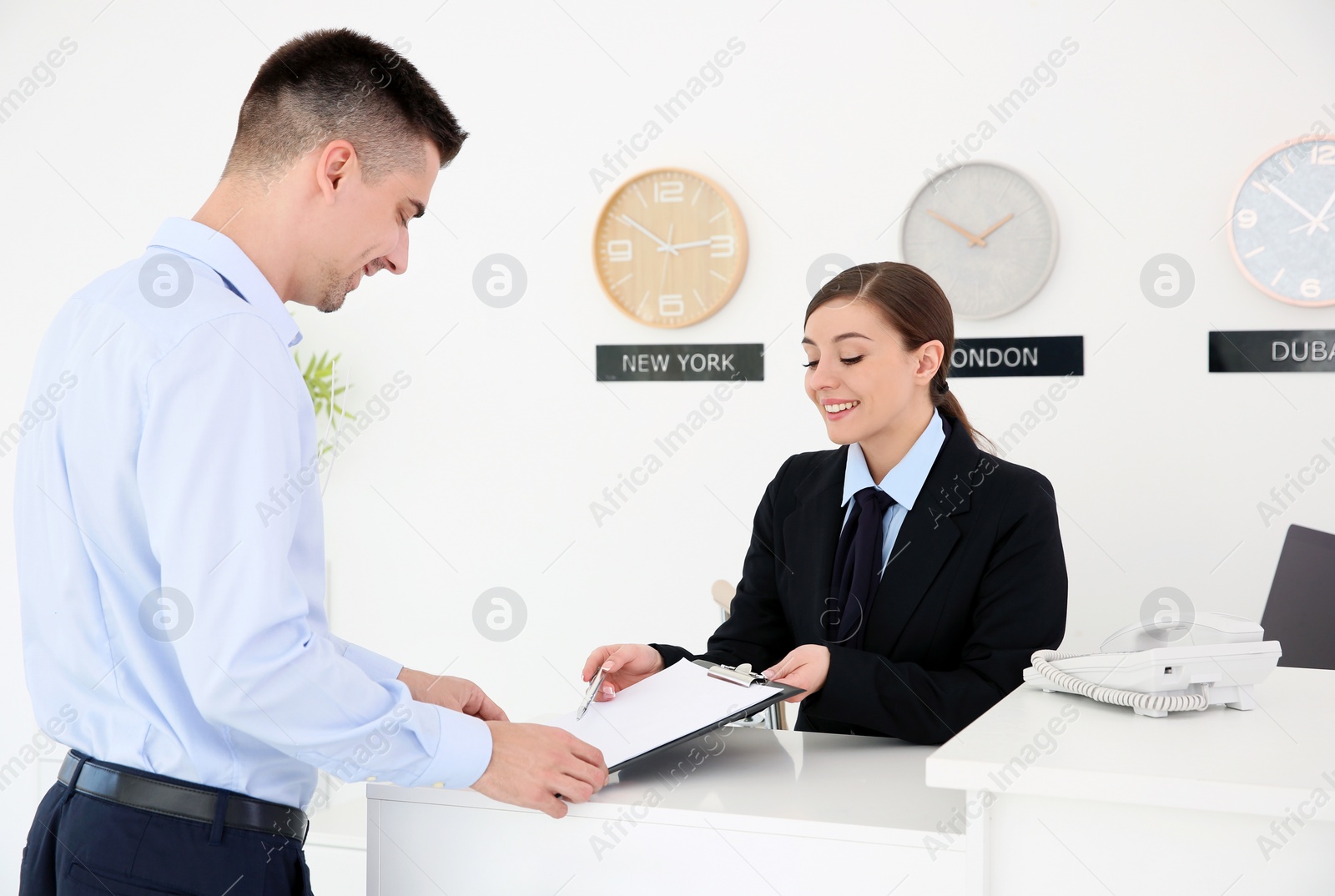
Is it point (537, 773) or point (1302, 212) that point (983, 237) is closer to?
point (1302, 212)

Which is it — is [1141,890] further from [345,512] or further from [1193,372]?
[345,512]

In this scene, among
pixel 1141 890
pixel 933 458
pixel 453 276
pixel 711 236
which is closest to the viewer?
pixel 1141 890

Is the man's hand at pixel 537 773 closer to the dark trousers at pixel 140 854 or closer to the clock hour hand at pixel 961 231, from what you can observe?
the dark trousers at pixel 140 854

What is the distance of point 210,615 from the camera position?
1110 mm

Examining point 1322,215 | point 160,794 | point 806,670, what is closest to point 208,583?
point 160,794

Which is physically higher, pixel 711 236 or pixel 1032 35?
pixel 1032 35

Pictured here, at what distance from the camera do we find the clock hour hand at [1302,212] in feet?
9.94

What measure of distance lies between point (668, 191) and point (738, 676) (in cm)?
245

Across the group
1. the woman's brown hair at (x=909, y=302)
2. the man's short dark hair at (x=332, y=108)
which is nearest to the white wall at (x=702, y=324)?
the woman's brown hair at (x=909, y=302)

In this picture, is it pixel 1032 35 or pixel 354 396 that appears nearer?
pixel 1032 35

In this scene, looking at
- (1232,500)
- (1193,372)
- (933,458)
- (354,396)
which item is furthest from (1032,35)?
(354,396)

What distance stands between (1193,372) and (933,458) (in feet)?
5.38

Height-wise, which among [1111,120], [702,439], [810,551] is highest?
[1111,120]

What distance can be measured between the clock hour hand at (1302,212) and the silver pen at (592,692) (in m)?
2.53
